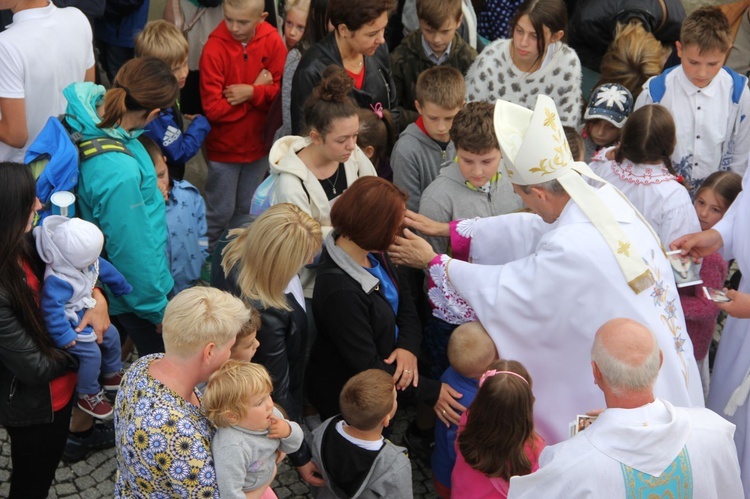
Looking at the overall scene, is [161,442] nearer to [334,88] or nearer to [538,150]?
[538,150]

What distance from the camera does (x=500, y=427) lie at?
342 cm

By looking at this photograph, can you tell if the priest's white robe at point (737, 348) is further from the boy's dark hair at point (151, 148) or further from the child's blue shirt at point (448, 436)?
the boy's dark hair at point (151, 148)

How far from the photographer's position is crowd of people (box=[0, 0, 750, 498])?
3.01 metres

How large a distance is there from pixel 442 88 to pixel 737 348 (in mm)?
2141

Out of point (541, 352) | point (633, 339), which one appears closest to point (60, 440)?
point (541, 352)

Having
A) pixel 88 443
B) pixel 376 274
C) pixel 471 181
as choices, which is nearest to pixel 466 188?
pixel 471 181

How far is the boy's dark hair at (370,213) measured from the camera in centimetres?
374

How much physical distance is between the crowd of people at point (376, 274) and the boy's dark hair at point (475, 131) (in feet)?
0.05

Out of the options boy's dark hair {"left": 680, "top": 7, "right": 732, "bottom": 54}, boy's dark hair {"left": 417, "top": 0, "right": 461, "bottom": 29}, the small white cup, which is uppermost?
boy's dark hair {"left": 680, "top": 7, "right": 732, "bottom": 54}

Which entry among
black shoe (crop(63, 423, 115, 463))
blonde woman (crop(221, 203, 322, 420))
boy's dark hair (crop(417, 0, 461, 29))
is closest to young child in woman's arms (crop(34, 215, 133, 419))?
blonde woman (crop(221, 203, 322, 420))

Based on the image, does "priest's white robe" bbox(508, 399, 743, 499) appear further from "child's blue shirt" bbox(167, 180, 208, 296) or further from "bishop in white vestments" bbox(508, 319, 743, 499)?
"child's blue shirt" bbox(167, 180, 208, 296)

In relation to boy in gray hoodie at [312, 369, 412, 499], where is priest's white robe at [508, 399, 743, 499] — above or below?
above

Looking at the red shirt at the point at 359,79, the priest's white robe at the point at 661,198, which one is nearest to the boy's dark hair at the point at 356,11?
the red shirt at the point at 359,79

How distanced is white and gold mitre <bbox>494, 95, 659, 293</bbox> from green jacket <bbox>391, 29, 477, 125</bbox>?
2069mm
